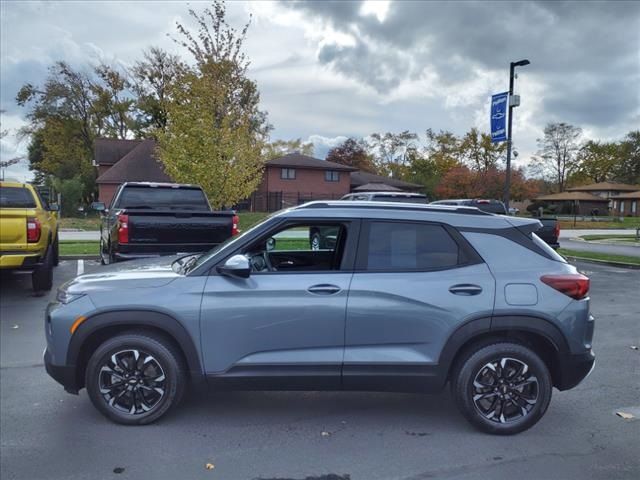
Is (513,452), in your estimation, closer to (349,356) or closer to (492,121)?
(349,356)

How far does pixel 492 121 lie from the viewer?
54.9ft

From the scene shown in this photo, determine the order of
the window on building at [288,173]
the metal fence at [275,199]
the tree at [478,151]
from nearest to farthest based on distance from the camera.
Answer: the metal fence at [275,199] < the window on building at [288,173] < the tree at [478,151]

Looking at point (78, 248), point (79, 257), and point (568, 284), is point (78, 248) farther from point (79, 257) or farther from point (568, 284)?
point (568, 284)

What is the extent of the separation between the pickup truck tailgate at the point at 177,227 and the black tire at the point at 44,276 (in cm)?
190

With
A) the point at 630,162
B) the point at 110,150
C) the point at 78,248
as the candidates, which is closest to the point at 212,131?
the point at 78,248

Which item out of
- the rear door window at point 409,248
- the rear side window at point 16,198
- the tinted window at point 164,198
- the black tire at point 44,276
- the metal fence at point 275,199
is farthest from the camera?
the metal fence at point 275,199

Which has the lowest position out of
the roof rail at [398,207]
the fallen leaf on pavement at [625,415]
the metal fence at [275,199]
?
the fallen leaf on pavement at [625,415]

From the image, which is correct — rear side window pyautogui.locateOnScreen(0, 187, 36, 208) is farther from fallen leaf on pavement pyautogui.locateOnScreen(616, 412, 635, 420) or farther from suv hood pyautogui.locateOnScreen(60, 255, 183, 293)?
fallen leaf on pavement pyautogui.locateOnScreen(616, 412, 635, 420)

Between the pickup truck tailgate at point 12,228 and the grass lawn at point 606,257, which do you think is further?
the grass lawn at point 606,257

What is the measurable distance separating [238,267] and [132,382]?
3.98 ft

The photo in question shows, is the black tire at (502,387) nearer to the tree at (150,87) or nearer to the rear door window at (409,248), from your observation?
the rear door window at (409,248)

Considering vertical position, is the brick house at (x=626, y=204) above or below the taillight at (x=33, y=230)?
above

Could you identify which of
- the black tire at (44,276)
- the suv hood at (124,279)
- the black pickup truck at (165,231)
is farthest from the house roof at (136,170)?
the suv hood at (124,279)

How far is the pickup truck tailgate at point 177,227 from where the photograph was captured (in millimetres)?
8039
